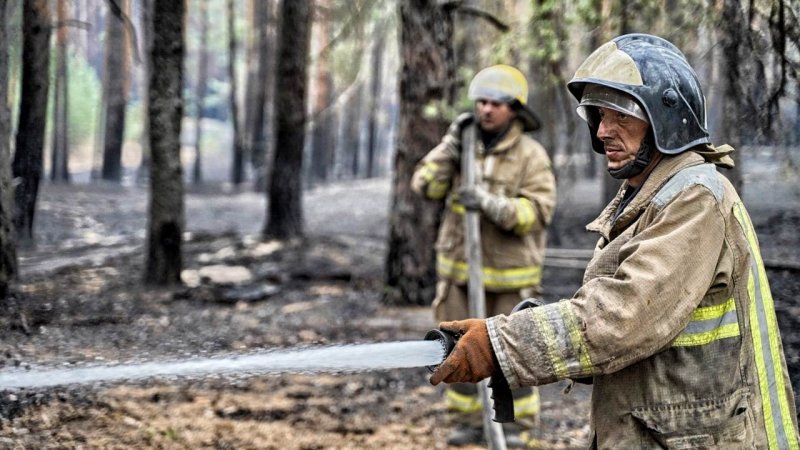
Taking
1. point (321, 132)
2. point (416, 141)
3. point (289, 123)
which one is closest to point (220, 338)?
point (416, 141)

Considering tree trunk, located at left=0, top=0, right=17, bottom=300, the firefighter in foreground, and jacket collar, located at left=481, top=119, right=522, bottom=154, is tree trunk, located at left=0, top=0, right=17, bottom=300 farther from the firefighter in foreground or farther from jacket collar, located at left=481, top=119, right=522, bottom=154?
jacket collar, located at left=481, top=119, right=522, bottom=154

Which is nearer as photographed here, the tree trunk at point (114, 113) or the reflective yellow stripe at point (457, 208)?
the reflective yellow stripe at point (457, 208)

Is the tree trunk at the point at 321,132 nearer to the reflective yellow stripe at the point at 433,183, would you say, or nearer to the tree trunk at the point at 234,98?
the tree trunk at the point at 234,98

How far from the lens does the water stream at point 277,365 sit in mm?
2471

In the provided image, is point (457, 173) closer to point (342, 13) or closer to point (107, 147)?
point (342, 13)

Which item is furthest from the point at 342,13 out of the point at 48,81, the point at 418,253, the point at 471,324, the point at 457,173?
the point at 471,324

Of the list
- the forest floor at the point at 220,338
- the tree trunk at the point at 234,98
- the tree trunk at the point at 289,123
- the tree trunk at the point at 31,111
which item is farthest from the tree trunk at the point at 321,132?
the tree trunk at the point at 31,111

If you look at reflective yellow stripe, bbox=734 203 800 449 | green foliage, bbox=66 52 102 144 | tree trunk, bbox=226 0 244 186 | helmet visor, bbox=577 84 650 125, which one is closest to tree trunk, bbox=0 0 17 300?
helmet visor, bbox=577 84 650 125

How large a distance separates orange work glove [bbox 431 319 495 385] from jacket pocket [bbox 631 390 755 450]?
511mm

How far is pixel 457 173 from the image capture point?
18.5 ft

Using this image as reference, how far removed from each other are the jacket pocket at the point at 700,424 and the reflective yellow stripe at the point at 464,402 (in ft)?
10.2

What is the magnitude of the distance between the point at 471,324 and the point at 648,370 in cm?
54

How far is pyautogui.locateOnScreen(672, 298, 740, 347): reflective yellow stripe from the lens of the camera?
90.2 inches

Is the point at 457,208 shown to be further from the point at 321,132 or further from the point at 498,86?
the point at 321,132
